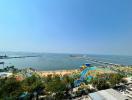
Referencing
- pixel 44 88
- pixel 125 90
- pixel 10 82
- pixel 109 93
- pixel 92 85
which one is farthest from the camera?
pixel 92 85

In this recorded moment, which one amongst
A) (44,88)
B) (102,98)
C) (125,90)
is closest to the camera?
(102,98)

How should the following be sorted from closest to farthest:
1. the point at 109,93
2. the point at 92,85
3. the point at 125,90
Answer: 1. the point at 109,93
2. the point at 125,90
3. the point at 92,85

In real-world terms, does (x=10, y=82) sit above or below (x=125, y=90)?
above

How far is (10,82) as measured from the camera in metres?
23.6

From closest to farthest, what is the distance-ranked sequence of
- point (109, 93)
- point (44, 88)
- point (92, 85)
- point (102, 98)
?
point (102, 98)
point (109, 93)
point (44, 88)
point (92, 85)

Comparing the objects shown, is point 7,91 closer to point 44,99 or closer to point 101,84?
point 44,99

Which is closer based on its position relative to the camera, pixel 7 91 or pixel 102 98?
pixel 102 98

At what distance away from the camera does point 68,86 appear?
26.3 meters

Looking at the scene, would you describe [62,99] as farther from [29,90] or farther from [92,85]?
[92,85]

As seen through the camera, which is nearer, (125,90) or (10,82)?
(10,82)

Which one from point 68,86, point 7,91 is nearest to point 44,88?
point 68,86

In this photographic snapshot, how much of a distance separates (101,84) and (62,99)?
27.6 ft

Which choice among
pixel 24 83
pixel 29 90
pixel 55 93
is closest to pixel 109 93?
pixel 55 93

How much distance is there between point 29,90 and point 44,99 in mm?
2658
